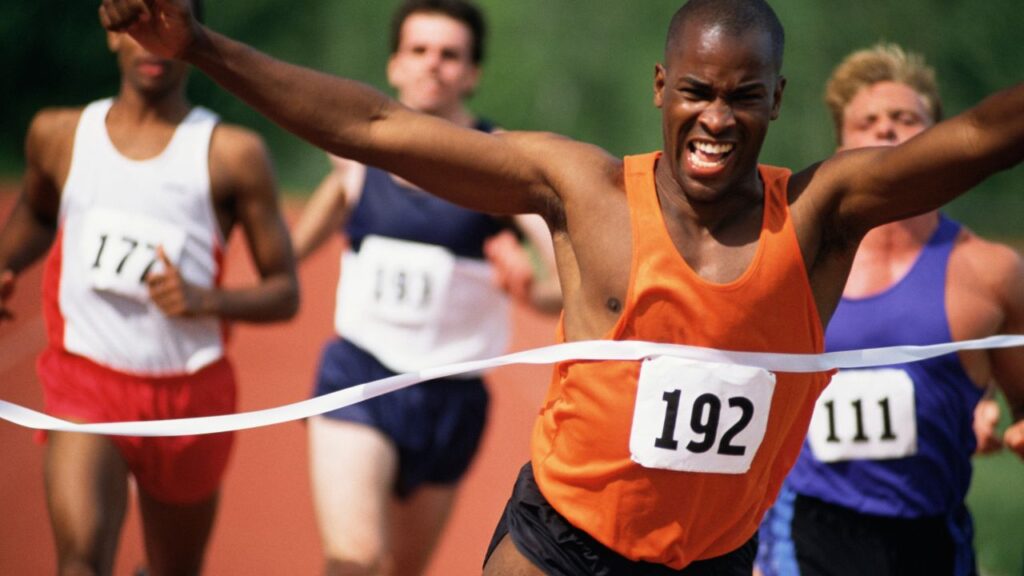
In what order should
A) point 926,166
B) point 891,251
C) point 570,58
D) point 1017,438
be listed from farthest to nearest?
point 570,58 → point 891,251 → point 1017,438 → point 926,166

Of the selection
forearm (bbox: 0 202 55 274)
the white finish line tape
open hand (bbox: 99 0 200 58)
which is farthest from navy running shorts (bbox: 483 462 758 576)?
forearm (bbox: 0 202 55 274)

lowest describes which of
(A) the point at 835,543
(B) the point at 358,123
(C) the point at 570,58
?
(A) the point at 835,543

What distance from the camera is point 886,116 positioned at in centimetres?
488

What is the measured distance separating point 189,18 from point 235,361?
29.6ft

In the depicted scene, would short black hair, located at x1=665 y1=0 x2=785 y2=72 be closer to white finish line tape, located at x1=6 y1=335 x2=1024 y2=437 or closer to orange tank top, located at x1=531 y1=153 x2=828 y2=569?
orange tank top, located at x1=531 y1=153 x2=828 y2=569

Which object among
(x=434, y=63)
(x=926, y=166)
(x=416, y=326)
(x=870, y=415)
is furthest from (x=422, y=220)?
(x=926, y=166)

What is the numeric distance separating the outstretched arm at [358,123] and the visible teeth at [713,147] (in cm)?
36

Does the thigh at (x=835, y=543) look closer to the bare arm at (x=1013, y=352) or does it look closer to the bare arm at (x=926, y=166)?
the bare arm at (x=1013, y=352)

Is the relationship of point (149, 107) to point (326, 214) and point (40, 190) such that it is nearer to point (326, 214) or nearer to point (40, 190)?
point (40, 190)

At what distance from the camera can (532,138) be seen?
3.41 meters

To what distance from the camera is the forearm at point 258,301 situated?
16.9 feet

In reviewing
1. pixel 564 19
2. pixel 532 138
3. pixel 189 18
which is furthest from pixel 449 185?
pixel 564 19

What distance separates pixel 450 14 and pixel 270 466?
12.9ft

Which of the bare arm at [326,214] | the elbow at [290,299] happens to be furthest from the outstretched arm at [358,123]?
the bare arm at [326,214]
